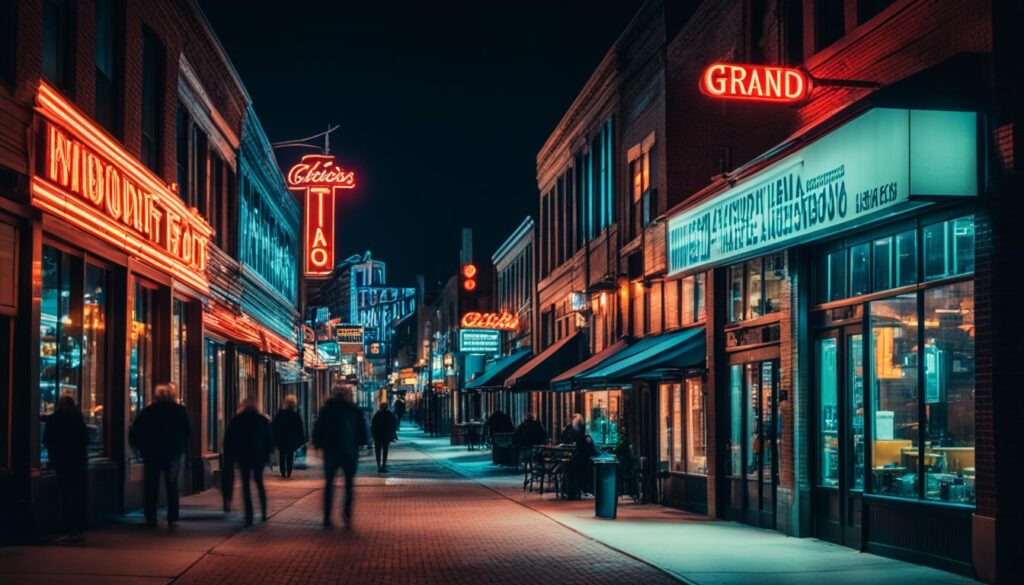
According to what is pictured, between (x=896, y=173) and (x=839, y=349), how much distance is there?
12.5 ft

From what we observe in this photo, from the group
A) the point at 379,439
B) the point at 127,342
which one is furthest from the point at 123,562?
the point at 379,439

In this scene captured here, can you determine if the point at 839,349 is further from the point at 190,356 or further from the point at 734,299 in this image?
the point at 190,356

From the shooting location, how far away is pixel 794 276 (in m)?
16.7

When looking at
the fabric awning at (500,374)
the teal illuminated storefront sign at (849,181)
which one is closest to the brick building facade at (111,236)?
the teal illuminated storefront sign at (849,181)

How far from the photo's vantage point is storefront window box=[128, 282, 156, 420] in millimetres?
20094

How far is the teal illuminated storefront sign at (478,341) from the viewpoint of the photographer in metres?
50.9

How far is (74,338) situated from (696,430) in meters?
10.1

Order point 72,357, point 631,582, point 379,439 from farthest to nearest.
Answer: point 379,439
point 72,357
point 631,582

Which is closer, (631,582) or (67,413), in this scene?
(631,582)

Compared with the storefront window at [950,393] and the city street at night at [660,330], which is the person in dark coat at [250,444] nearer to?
the city street at night at [660,330]

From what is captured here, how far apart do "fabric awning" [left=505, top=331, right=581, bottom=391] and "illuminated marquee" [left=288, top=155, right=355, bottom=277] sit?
10995mm

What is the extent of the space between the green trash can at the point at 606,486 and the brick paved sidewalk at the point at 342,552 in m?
0.90

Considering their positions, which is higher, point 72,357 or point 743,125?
point 743,125

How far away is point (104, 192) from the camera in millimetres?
17156
